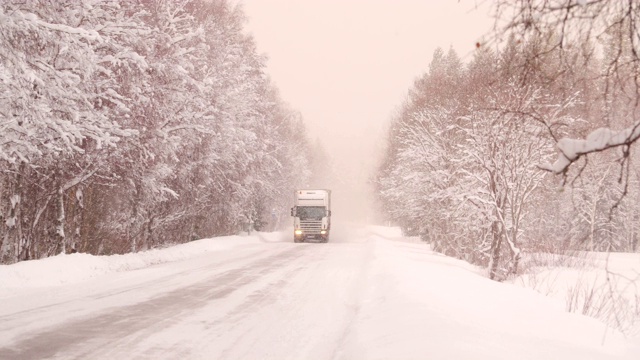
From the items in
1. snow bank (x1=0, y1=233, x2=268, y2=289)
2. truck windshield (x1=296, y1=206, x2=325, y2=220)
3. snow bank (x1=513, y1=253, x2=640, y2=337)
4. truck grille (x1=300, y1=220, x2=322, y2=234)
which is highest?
truck windshield (x1=296, y1=206, x2=325, y2=220)

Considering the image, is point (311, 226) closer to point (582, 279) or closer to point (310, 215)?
point (310, 215)

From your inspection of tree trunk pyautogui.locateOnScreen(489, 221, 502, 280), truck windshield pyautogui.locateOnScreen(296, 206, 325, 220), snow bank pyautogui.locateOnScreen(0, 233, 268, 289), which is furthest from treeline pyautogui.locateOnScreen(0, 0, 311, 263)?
tree trunk pyautogui.locateOnScreen(489, 221, 502, 280)

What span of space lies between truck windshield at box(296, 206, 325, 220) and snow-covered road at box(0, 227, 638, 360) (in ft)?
66.7

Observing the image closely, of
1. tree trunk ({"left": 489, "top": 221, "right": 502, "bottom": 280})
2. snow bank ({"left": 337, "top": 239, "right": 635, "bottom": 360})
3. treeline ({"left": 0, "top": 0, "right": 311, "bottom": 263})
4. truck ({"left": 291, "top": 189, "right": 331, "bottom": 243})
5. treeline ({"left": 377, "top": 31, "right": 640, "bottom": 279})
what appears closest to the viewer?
treeline ({"left": 377, "top": 31, "right": 640, "bottom": 279})

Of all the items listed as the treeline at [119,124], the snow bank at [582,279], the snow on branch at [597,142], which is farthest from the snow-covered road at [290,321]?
the snow bank at [582,279]

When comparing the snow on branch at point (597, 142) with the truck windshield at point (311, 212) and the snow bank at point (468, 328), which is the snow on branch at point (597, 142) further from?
the truck windshield at point (311, 212)

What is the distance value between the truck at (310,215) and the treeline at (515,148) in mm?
5675

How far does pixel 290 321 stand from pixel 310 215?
2495 centimetres

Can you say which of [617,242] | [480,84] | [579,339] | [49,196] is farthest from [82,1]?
[617,242]

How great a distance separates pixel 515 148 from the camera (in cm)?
1584

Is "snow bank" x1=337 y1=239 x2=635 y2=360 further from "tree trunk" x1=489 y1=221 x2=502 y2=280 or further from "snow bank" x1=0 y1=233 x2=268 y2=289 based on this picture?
"snow bank" x1=0 y1=233 x2=268 y2=289

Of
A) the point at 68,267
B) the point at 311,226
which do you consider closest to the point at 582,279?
the point at 68,267

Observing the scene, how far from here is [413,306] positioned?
304 inches

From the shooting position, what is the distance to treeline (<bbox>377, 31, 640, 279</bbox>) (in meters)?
3.41
